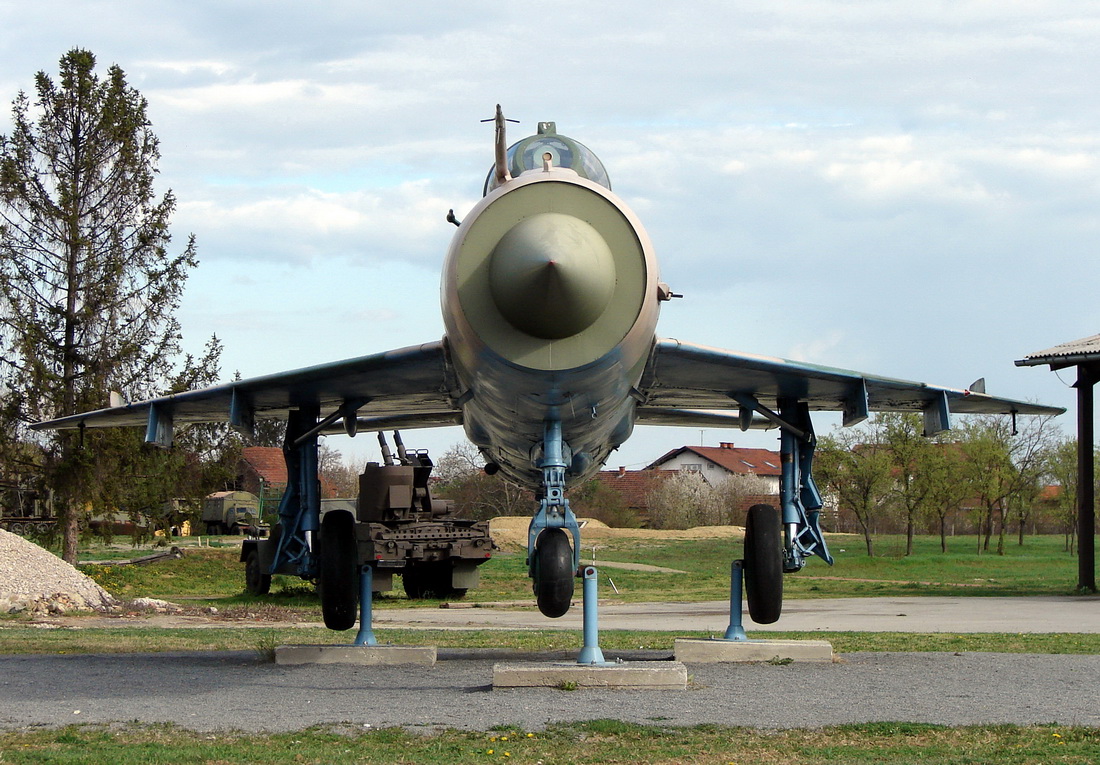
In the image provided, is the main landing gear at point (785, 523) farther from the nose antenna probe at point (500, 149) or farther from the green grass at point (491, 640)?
the nose antenna probe at point (500, 149)

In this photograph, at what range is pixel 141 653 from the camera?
1378 cm

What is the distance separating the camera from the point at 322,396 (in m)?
12.4

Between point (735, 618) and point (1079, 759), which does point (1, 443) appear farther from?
point (1079, 759)

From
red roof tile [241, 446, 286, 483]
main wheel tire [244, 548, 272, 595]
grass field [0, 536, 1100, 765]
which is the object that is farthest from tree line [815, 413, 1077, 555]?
red roof tile [241, 446, 286, 483]

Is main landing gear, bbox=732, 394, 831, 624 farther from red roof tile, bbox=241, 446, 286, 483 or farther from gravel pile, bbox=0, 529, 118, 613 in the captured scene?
red roof tile, bbox=241, 446, 286, 483

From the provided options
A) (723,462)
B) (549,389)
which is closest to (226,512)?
(723,462)

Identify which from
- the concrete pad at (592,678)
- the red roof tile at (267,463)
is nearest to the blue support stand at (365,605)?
the concrete pad at (592,678)

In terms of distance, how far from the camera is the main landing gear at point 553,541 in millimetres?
8711

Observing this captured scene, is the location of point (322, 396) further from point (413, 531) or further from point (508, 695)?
point (413, 531)

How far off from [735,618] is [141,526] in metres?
23.7

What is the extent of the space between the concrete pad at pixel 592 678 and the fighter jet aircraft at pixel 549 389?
1.22 metres

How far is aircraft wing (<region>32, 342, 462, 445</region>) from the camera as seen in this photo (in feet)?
35.5

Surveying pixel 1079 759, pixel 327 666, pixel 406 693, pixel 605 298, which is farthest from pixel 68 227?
pixel 1079 759

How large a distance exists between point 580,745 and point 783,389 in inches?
221
